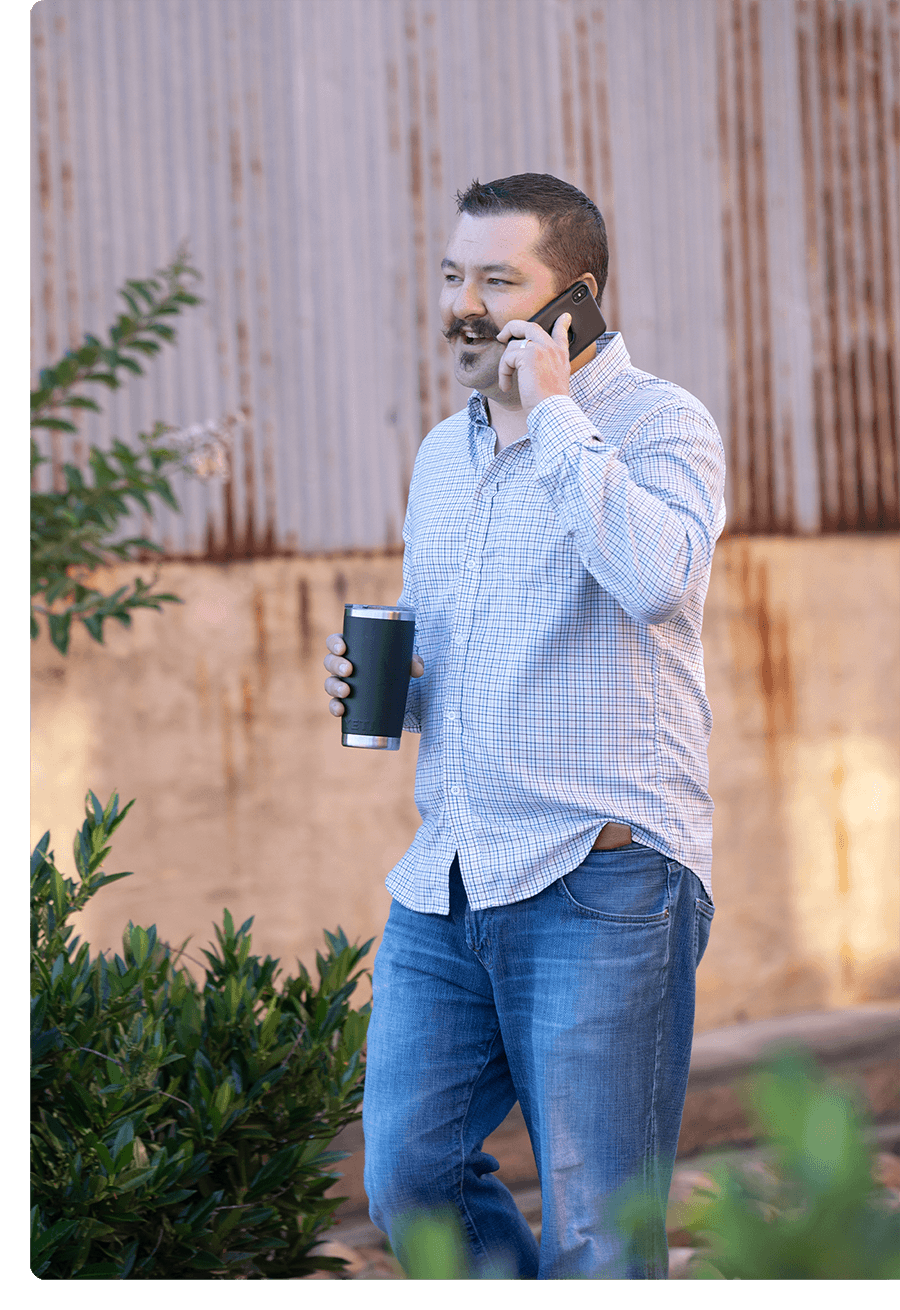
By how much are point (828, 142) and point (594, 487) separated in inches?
137

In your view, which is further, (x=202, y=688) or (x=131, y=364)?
(x=202, y=688)

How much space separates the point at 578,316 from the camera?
164cm

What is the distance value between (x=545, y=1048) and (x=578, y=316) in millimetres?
986

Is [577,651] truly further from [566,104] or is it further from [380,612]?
[566,104]

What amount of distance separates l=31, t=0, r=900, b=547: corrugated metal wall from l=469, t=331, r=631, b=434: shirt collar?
2041mm

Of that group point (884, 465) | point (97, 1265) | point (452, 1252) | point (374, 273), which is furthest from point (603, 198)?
point (452, 1252)

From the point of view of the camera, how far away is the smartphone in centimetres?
162

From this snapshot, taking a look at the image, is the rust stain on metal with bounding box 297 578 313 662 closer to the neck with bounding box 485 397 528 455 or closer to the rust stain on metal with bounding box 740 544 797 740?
the rust stain on metal with bounding box 740 544 797 740

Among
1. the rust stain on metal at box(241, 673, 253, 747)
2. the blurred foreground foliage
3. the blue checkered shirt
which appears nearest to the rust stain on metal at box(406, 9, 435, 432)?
the rust stain on metal at box(241, 673, 253, 747)

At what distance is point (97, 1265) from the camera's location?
1.64m

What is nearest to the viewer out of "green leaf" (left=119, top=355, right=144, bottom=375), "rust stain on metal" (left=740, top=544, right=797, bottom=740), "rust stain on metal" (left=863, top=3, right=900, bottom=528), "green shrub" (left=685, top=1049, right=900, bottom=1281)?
"green shrub" (left=685, top=1049, right=900, bottom=1281)

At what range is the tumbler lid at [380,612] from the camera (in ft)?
5.35

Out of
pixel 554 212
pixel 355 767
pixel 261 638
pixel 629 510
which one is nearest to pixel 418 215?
pixel 261 638

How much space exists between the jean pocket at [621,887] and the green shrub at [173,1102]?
2.13 ft
